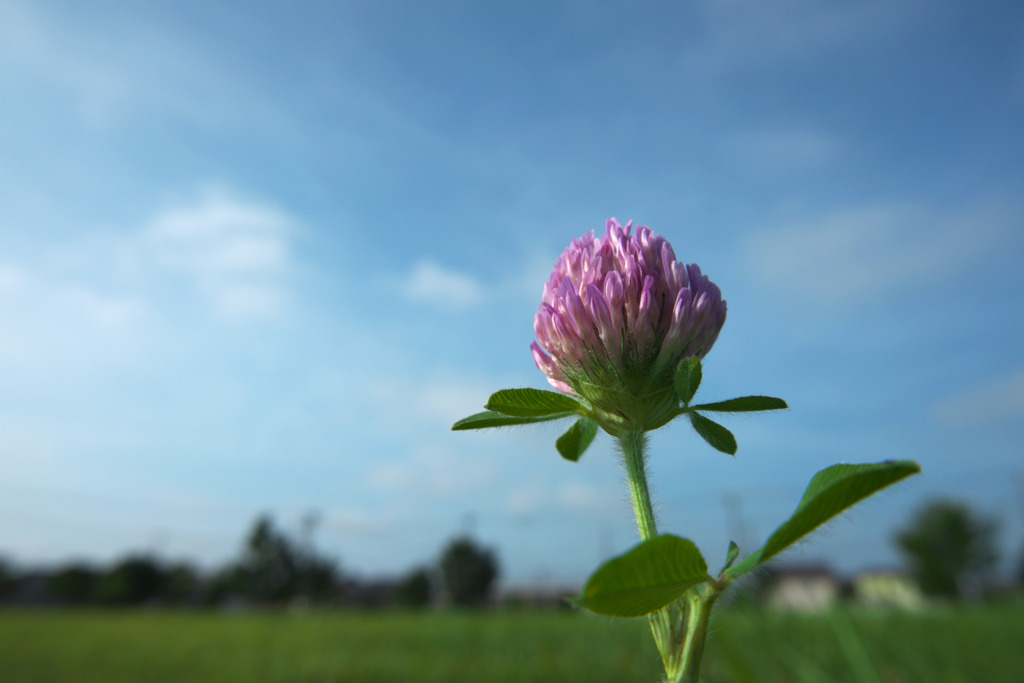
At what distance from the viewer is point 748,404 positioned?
0.90 metres

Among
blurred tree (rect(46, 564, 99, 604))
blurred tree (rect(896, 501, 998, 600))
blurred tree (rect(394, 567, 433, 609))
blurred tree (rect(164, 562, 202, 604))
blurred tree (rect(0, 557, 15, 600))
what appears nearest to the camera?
blurred tree (rect(896, 501, 998, 600))

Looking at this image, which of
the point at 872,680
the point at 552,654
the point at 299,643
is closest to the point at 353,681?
the point at 552,654

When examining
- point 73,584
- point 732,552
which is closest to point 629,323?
point 732,552

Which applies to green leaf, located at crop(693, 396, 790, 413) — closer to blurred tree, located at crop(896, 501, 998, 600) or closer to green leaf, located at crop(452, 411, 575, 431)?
green leaf, located at crop(452, 411, 575, 431)

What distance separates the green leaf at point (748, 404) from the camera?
0.90m

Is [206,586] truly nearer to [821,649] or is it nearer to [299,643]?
[299,643]

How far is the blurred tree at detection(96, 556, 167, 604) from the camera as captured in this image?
4809 centimetres

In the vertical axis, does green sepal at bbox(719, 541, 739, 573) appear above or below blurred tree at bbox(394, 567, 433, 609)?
below

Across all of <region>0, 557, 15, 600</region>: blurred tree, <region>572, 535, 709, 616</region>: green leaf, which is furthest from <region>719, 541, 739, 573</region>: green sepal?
<region>0, 557, 15, 600</region>: blurred tree

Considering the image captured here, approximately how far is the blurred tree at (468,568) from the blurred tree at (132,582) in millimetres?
25185

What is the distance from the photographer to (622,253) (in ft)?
2.86

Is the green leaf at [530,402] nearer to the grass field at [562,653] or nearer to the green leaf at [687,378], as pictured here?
the green leaf at [687,378]

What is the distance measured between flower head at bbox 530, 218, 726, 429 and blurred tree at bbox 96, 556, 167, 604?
59.6 meters

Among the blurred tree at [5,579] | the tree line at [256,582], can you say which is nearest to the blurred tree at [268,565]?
the tree line at [256,582]
